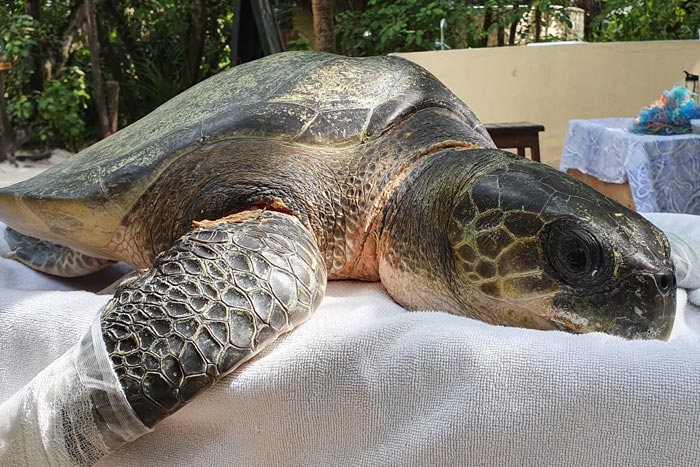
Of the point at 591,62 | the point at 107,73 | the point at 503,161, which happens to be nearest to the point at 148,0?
the point at 107,73

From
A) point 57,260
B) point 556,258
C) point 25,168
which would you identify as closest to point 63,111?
point 25,168

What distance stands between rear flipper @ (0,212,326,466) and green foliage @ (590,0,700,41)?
8.16m

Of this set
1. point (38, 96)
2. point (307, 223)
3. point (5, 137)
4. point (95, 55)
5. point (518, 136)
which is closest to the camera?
point (307, 223)

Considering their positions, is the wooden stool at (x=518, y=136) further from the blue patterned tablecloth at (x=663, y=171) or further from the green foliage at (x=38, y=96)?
the green foliage at (x=38, y=96)

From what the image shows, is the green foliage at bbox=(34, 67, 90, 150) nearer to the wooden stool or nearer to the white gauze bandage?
the wooden stool

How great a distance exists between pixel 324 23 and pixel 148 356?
498 cm

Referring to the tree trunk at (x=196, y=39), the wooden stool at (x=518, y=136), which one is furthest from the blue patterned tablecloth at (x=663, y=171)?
the tree trunk at (x=196, y=39)

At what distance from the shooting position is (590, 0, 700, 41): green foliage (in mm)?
7781

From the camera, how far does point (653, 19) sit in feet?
26.2

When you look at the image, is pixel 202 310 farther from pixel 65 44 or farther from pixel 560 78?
pixel 65 44

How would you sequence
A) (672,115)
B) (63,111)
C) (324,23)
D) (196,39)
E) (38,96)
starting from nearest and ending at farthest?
(672,115) → (324,23) → (63,111) → (38,96) → (196,39)

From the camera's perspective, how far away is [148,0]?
8.91m

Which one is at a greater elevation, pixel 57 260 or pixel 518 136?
pixel 57 260

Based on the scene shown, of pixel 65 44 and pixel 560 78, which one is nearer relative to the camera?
pixel 560 78
